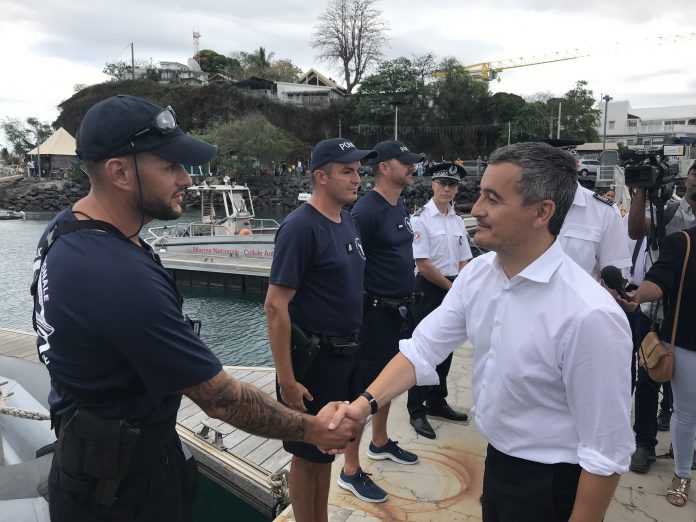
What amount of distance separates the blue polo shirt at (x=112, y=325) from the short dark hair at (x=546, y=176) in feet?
3.52

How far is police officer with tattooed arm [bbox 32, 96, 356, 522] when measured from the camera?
4.27ft

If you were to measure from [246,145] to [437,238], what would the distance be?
1555 inches

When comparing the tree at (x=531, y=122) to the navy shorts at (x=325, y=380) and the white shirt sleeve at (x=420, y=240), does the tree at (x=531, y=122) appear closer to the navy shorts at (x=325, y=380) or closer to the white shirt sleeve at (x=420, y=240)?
the white shirt sleeve at (x=420, y=240)

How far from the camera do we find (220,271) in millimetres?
14859

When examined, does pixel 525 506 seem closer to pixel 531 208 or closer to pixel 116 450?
pixel 531 208

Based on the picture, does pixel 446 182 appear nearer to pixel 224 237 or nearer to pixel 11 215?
pixel 224 237

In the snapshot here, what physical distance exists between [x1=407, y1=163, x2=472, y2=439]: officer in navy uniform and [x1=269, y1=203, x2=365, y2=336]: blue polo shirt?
1296 mm

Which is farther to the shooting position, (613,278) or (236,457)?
(236,457)

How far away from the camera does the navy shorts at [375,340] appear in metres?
3.11

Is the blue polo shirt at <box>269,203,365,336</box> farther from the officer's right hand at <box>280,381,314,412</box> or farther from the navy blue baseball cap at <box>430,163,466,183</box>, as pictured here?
the navy blue baseball cap at <box>430,163,466,183</box>


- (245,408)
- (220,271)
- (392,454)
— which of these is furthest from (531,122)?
(245,408)

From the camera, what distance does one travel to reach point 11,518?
6.48ft

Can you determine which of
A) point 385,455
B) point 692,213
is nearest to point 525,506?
point 385,455

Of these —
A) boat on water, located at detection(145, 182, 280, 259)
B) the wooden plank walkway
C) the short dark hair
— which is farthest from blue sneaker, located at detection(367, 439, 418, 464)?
boat on water, located at detection(145, 182, 280, 259)
